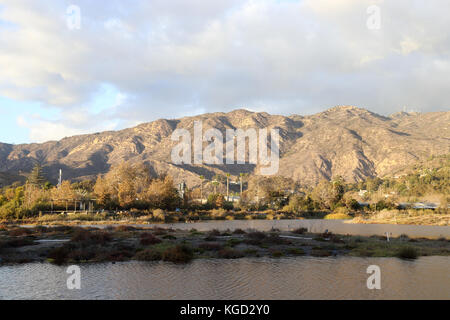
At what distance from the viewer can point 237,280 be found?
1834 centimetres

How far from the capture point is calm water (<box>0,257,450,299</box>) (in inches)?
625

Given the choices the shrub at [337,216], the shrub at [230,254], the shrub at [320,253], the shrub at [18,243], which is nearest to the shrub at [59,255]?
the shrub at [18,243]

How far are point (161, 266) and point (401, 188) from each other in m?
142

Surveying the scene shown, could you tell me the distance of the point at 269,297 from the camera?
610 inches

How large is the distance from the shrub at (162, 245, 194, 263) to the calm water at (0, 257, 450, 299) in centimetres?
67

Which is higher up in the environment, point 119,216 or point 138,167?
point 138,167

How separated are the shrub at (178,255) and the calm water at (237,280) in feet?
2.20

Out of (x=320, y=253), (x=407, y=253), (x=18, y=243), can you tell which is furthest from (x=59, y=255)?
(x=407, y=253)

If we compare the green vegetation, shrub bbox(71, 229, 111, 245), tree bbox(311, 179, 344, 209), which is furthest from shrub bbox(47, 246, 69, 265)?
tree bbox(311, 179, 344, 209)

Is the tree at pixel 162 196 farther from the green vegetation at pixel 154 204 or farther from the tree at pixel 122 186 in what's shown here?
the tree at pixel 122 186

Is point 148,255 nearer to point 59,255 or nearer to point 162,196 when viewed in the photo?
point 59,255

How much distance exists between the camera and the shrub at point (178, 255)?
23.1 metres
